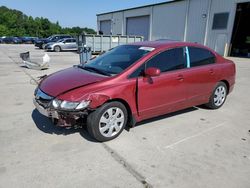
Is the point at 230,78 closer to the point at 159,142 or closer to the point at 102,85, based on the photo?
the point at 159,142

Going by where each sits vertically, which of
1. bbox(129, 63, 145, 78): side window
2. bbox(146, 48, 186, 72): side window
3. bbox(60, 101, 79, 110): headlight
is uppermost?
bbox(146, 48, 186, 72): side window

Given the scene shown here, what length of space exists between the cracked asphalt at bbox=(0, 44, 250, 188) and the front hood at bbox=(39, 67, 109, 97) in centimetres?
77

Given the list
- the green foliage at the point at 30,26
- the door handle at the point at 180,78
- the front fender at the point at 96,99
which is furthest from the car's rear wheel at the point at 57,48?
the green foliage at the point at 30,26

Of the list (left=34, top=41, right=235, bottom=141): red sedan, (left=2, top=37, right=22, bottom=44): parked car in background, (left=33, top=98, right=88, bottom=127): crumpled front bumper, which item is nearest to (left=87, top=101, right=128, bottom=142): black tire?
(left=34, top=41, right=235, bottom=141): red sedan

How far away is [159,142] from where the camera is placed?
3568 mm

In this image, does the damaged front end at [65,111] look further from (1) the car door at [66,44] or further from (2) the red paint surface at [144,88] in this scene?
(1) the car door at [66,44]

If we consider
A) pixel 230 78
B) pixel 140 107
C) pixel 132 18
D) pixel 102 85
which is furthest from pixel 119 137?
pixel 132 18

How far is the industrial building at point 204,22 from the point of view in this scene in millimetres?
21172

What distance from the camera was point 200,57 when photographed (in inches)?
184

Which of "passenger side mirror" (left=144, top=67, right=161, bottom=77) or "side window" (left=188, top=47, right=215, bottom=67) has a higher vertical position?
"side window" (left=188, top=47, right=215, bottom=67)

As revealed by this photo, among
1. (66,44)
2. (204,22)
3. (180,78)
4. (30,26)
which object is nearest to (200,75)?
(180,78)

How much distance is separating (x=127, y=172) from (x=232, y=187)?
1.23 m

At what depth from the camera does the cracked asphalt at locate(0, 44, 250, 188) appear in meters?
2.65

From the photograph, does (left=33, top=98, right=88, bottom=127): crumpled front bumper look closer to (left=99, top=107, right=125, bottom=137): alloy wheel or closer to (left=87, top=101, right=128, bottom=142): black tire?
(left=87, top=101, right=128, bottom=142): black tire
